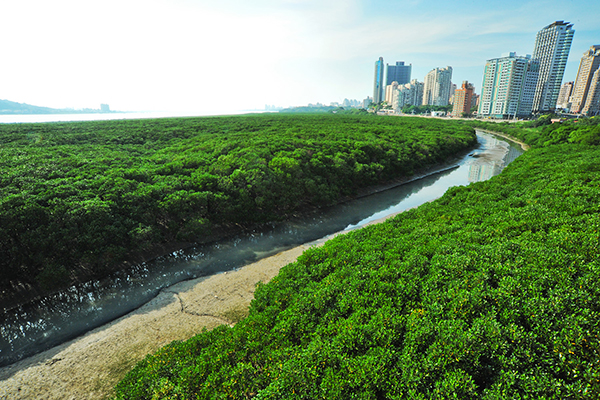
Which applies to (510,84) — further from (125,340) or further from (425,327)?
(125,340)

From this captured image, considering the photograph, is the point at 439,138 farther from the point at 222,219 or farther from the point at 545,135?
the point at 222,219

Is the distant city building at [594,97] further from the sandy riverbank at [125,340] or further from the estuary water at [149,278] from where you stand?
the sandy riverbank at [125,340]

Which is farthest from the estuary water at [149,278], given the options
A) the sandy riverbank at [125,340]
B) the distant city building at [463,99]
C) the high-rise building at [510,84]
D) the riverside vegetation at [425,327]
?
the distant city building at [463,99]

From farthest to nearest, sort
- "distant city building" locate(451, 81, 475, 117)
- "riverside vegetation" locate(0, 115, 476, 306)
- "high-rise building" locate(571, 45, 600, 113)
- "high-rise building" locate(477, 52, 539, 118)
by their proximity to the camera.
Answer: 1. "high-rise building" locate(571, 45, 600, 113)
2. "distant city building" locate(451, 81, 475, 117)
3. "high-rise building" locate(477, 52, 539, 118)
4. "riverside vegetation" locate(0, 115, 476, 306)

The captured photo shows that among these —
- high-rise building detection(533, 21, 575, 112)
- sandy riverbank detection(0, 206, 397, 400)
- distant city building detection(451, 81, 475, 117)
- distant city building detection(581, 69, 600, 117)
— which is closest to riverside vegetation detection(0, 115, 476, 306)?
sandy riverbank detection(0, 206, 397, 400)

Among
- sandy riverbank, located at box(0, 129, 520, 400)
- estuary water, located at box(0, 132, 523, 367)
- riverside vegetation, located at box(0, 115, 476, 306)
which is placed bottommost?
estuary water, located at box(0, 132, 523, 367)

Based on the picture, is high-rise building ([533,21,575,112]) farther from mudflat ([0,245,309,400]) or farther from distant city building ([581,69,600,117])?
mudflat ([0,245,309,400])

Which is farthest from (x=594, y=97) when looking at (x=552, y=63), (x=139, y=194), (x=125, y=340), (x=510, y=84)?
(x=125, y=340)
